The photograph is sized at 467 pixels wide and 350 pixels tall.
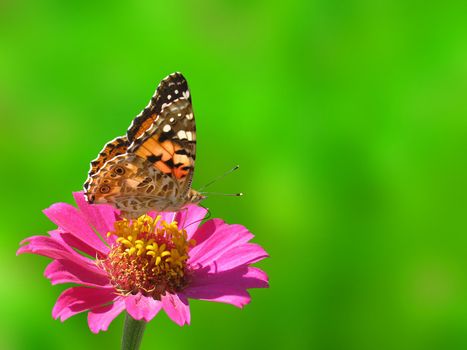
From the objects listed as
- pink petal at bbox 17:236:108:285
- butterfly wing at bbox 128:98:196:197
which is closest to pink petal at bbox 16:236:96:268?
pink petal at bbox 17:236:108:285

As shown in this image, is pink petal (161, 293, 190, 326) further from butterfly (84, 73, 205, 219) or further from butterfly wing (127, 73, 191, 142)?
butterfly wing (127, 73, 191, 142)

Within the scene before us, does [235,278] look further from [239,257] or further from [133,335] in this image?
[133,335]

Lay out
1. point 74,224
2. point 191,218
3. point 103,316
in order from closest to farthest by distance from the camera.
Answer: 1. point 103,316
2. point 74,224
3. point 191,218

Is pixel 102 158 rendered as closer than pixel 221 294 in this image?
No

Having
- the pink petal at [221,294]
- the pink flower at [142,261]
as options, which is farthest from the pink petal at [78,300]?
the pink petal at [221,294]

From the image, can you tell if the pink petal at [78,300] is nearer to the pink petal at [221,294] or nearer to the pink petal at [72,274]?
the pink petal at [72,274]

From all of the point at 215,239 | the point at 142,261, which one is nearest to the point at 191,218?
the point at 215,239
